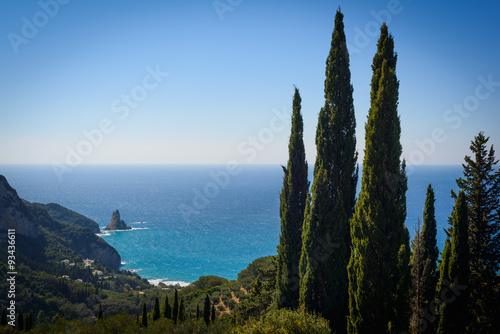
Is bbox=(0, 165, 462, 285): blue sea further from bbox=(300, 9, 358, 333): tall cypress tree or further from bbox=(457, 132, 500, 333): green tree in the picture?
bbox=(300, 9, 358, 333): tall cypress tree

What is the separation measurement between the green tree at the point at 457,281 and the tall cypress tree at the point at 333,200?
14.6ft

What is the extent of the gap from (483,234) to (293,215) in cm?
1044

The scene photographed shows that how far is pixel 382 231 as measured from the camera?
1055 cm

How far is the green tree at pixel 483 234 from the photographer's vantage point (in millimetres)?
14461

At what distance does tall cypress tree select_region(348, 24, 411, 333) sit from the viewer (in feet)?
34.1

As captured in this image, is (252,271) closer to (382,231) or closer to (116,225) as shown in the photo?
(382,231)

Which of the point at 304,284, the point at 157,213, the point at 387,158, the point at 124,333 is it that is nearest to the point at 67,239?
the point at 157,213

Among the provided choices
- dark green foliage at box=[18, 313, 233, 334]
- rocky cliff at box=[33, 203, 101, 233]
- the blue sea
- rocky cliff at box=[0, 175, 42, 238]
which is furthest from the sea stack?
dark green foliage at box=[18, 313, 233, 334]

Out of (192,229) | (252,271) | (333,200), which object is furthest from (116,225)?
(333,200)

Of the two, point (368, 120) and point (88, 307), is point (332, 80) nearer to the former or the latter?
point (368, 120)

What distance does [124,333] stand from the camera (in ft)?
61.0

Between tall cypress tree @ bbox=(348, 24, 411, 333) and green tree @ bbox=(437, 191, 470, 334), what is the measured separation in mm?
4078

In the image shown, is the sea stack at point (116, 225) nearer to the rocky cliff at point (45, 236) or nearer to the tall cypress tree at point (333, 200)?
the rocky cliff at point (45, 236)

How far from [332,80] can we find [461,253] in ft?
33.1
